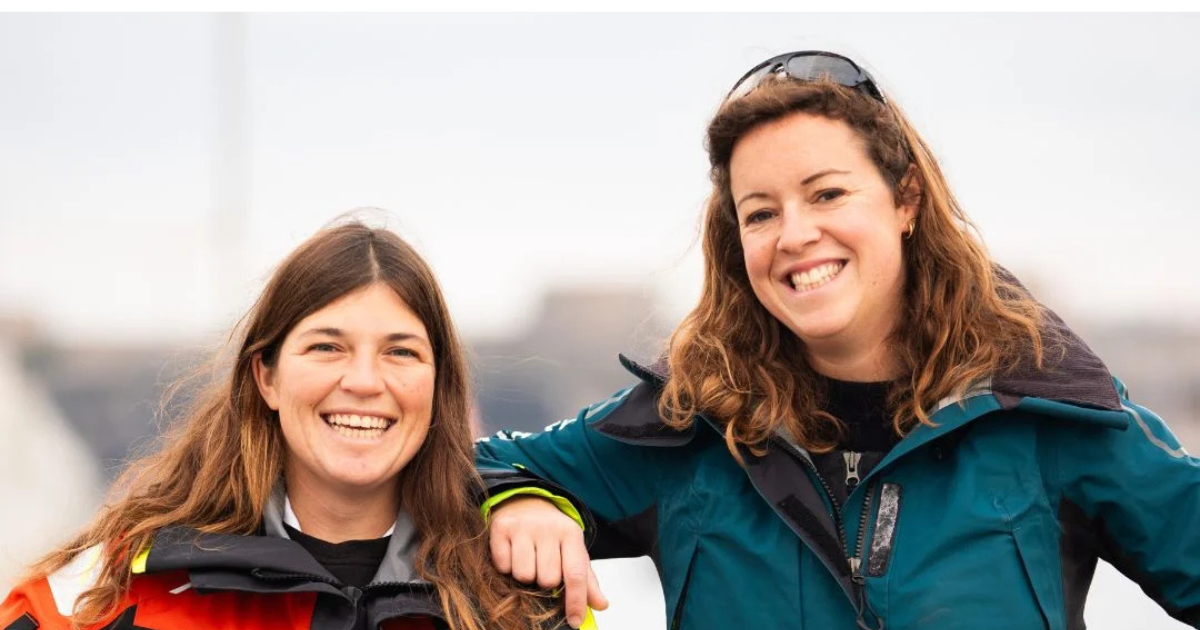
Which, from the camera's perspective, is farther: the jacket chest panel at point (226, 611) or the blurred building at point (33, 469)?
the blurred building at point (33, 469)

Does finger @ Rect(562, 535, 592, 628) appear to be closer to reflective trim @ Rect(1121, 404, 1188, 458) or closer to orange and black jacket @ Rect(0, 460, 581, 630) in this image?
orange and black jacket @ Rect(0, 460, 581, 630)

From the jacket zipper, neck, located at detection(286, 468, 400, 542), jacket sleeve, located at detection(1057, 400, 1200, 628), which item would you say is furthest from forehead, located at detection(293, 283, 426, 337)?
jacket sleeve, located at detection(1057, 400, 1200, 628)

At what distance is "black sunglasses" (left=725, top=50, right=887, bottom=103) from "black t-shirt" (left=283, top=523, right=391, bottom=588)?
1222 mm

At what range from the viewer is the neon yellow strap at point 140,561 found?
232 cm

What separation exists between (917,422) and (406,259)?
3.57 feet

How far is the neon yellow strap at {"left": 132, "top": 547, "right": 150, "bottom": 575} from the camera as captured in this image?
91.5 inches

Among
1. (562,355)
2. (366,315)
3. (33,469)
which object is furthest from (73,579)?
(562,355)

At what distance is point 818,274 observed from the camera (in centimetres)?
260

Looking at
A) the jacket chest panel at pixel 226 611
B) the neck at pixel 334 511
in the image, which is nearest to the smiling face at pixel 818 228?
the neck at pixel 334 511

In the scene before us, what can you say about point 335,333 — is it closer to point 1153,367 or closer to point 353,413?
point 353,413

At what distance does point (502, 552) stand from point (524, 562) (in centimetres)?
6

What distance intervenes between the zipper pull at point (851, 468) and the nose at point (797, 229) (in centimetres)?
44

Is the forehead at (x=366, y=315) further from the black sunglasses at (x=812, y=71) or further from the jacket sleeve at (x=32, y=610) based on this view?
the black sunglasses at (x=812, y=71)

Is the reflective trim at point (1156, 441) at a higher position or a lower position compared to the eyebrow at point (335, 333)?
lower
